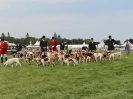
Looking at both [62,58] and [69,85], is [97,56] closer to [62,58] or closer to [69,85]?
[62,58]

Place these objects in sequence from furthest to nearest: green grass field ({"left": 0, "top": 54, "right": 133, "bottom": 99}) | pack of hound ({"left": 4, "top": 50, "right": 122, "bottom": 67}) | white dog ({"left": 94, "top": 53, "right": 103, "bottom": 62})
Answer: white dog ({"left": 94, "top": 53, "right": 103, "bottom": 62})
pack of hound ({"left": 4, "top": 50, "right": 122, "bottom": 67})
green grass field ({"left": 0, "top": 54, "right": 133, "bottom": 99})

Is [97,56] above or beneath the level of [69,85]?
above

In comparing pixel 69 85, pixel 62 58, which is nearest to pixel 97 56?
pixel 62 58

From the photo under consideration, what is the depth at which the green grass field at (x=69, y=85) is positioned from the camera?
57.1 ft

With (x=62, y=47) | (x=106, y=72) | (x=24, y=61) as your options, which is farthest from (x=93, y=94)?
(x=62, y=47)

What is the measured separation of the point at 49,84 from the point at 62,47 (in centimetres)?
2781

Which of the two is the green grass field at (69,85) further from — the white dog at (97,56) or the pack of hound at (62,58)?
the white dog at (97,56)

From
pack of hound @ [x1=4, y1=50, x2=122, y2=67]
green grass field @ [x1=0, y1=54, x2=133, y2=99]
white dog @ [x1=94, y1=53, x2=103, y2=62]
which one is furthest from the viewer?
white dog @ [x1=94, y1=53, x2=103, y2=62]

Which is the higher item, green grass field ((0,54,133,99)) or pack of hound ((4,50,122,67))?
pack of hound ((4,50,122,67))

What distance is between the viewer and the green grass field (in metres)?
17.4

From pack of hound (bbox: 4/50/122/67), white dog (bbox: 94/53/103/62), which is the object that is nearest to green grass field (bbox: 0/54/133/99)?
pack of hound (bbox: 4/50/122/67)

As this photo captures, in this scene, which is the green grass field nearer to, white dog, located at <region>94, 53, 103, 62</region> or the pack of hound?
the pack of hound

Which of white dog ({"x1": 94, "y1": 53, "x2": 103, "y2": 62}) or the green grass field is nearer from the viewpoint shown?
the green grass field

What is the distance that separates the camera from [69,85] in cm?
2012
